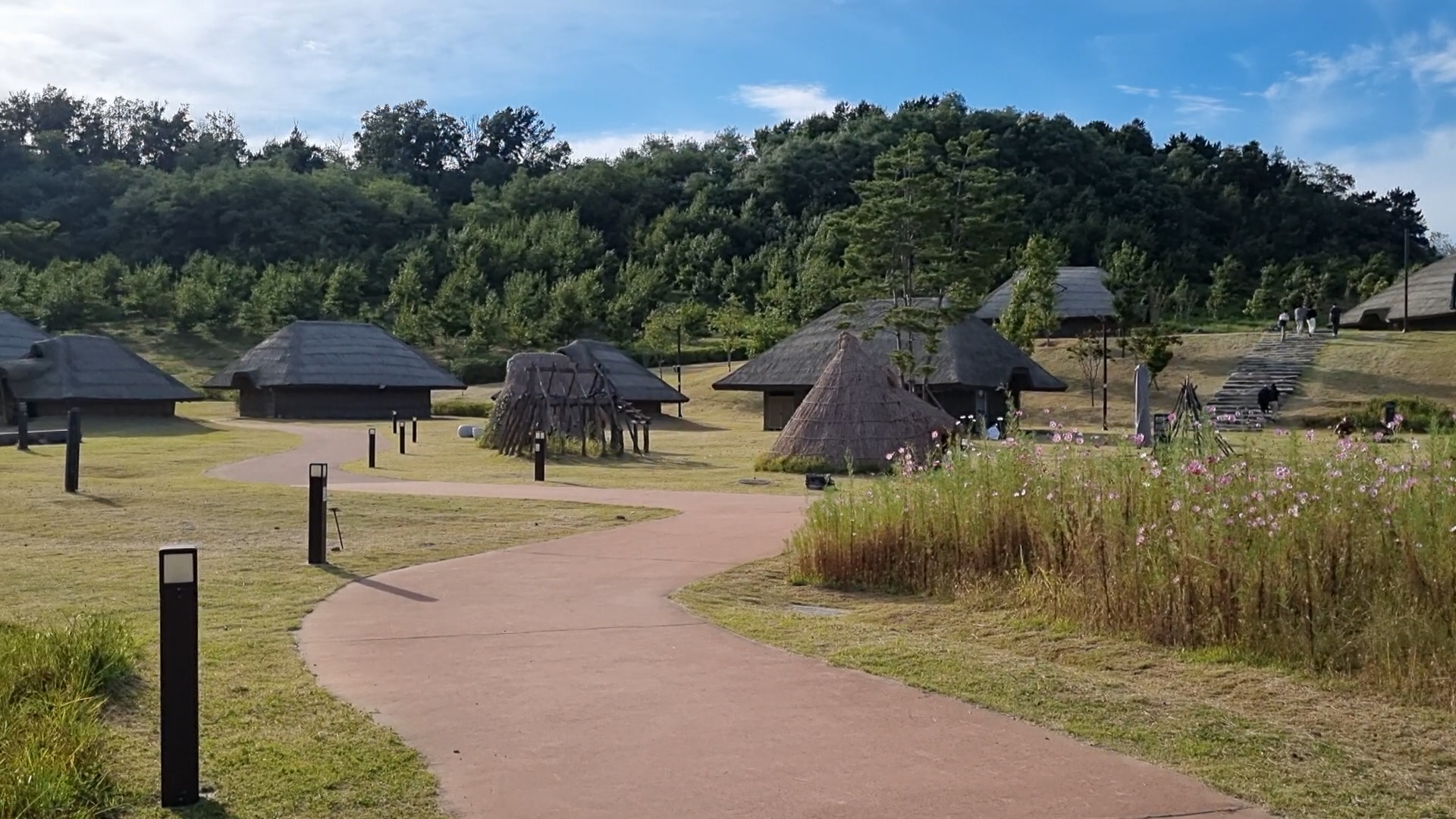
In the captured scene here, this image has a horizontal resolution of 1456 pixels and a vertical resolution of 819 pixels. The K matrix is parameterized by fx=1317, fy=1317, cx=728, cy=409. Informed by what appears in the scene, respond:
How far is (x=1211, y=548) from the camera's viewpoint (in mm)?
7273

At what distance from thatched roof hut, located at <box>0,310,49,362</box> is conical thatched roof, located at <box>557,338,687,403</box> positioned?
17.1 meters

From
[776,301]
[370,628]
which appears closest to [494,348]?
[776,301]

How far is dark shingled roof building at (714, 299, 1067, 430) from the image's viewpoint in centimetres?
3684

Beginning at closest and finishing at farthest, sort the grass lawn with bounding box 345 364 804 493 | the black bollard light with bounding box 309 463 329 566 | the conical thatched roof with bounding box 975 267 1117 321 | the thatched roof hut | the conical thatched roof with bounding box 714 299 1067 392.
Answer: the black bollard light with bounding box 309 463 329 566 → the grass lawn with bounding box 345 364 804 493 → the conical thatched roof with bounding box 714 299 1067 392 → the thatched roof hut → the conical thatched roof with bounding box 975 267 1117 321

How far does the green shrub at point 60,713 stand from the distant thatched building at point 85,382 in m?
35.0

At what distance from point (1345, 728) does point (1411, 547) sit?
1612 mm

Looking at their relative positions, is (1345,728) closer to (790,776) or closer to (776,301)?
(790,776)

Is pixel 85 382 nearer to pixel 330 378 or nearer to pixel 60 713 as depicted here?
pixel 330 378

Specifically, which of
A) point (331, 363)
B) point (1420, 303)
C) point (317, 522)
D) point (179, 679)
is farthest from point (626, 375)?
point (179, 679)

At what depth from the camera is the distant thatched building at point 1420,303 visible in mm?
48062

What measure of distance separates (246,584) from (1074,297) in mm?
47988

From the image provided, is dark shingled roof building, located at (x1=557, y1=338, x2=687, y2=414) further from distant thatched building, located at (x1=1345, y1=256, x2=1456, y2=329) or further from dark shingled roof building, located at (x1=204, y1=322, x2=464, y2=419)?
distant thatched building, located at (x1=1345, y1=256, x2=1456, y2=329)

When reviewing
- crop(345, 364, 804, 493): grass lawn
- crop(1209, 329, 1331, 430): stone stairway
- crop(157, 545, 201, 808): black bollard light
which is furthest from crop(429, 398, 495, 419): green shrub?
crop(157, 545, 201, 808): black bollard light

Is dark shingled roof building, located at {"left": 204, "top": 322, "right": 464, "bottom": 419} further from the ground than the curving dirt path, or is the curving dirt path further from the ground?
dark shingled roof building, located at {"left": 204, "top": 322, "right": 464, "bottom": 419}
